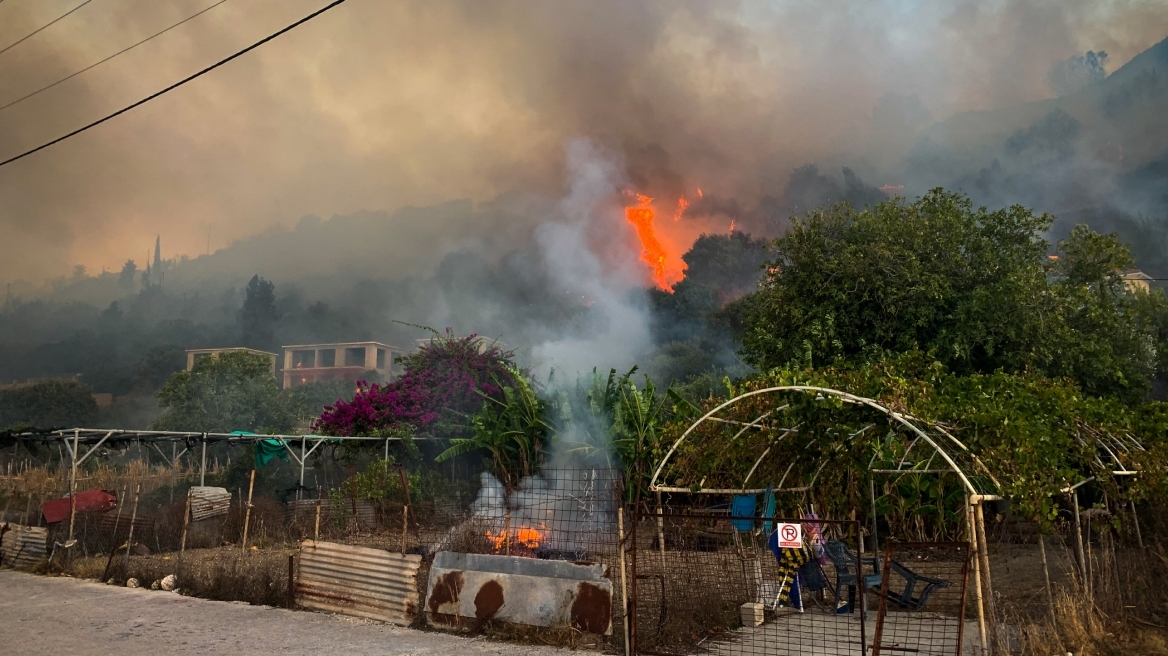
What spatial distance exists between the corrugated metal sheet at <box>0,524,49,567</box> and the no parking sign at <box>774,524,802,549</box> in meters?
13.5

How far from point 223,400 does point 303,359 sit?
44.8 m

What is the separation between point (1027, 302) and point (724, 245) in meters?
58.1

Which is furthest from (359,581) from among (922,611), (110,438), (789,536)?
(110,438)

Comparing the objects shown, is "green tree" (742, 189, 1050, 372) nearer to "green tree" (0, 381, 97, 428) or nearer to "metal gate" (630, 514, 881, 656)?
"metal gate" (630, 514, 881, 656)

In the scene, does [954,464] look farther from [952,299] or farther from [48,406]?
[48,406]

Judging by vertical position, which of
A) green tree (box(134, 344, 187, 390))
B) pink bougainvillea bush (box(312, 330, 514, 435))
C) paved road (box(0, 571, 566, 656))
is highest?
green tree (box(134, 344, 187, 390))

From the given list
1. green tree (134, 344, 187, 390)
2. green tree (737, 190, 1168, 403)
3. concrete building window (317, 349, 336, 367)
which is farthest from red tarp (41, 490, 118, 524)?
concrete building window (317, 349, 336, 367)

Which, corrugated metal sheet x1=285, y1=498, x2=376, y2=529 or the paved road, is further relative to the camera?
corrugated metal sheet x1=285, y1=498, x2=376, y2=529

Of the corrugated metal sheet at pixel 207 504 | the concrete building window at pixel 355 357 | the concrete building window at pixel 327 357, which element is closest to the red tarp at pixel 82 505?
the corrugated metal sheet at pixel 207 504

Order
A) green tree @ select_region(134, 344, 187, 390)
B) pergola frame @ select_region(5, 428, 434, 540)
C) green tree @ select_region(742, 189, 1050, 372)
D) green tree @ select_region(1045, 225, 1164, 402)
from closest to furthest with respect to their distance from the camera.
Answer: pergola frame @ select_region(5, 428, 434, 540)
green tree @ select_region(1045, 225, 1164, 402)
green tree @ select_region(742, 189, 1050, 372)
green tree @ select_region(134, 344, 187, 390)

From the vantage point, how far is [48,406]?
56.6 metres

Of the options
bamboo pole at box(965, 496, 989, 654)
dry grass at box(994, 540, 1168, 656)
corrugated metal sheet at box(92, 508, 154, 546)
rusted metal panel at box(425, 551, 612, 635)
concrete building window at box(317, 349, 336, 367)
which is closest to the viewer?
bamboo pole at box(965, 496, 989, 654)

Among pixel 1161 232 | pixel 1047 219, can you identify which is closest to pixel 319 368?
pixel 1047 219

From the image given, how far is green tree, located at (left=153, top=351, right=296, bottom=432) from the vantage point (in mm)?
42188
